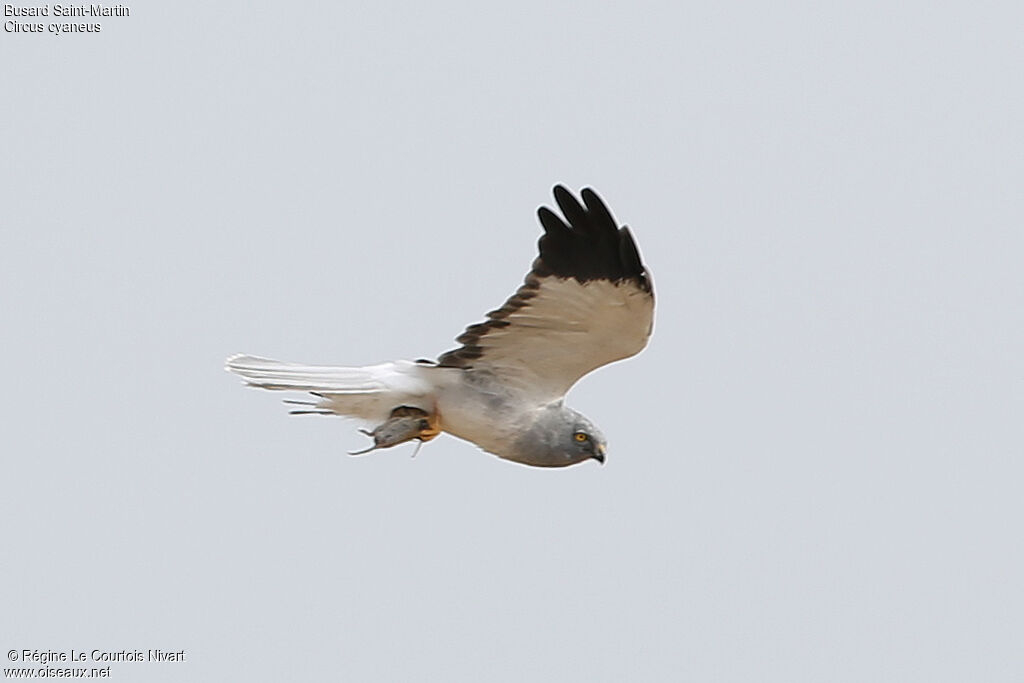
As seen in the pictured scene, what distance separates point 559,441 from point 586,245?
137cm

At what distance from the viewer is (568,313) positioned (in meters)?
11.0

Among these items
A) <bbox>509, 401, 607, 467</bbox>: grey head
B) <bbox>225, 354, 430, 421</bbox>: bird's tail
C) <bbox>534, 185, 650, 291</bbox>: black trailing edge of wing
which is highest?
<bbox>534, 185, 650, 291</bbox>: black trailing edge of wing

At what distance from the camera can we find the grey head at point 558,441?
1141 centimetres

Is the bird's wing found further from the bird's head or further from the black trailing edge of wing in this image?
the bird's head

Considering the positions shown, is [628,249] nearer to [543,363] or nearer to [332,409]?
[543,363]

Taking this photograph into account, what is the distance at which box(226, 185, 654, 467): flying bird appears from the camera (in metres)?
11.1

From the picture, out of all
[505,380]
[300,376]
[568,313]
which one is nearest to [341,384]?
[300,376]

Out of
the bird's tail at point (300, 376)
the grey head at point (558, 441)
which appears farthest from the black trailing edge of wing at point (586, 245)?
the bird's tail at point (300, 376)

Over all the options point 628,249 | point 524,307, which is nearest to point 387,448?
point 524,307

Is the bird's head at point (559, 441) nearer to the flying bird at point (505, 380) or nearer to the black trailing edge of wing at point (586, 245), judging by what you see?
the flying bird at point (505, 380)

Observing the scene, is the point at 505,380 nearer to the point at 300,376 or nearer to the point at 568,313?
the point at 568,313

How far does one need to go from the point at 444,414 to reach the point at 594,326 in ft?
3.36

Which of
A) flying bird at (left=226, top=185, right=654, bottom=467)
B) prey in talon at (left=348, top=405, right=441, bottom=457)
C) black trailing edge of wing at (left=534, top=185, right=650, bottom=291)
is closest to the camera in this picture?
black trailing edge of wing at (left=534, top=185, right=650, bottom=291)

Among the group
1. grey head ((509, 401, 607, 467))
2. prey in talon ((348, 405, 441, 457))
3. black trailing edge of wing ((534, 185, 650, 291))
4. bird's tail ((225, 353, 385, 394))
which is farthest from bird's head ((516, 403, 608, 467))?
black trailing edge of wing ((534, 185, 650, 291))
